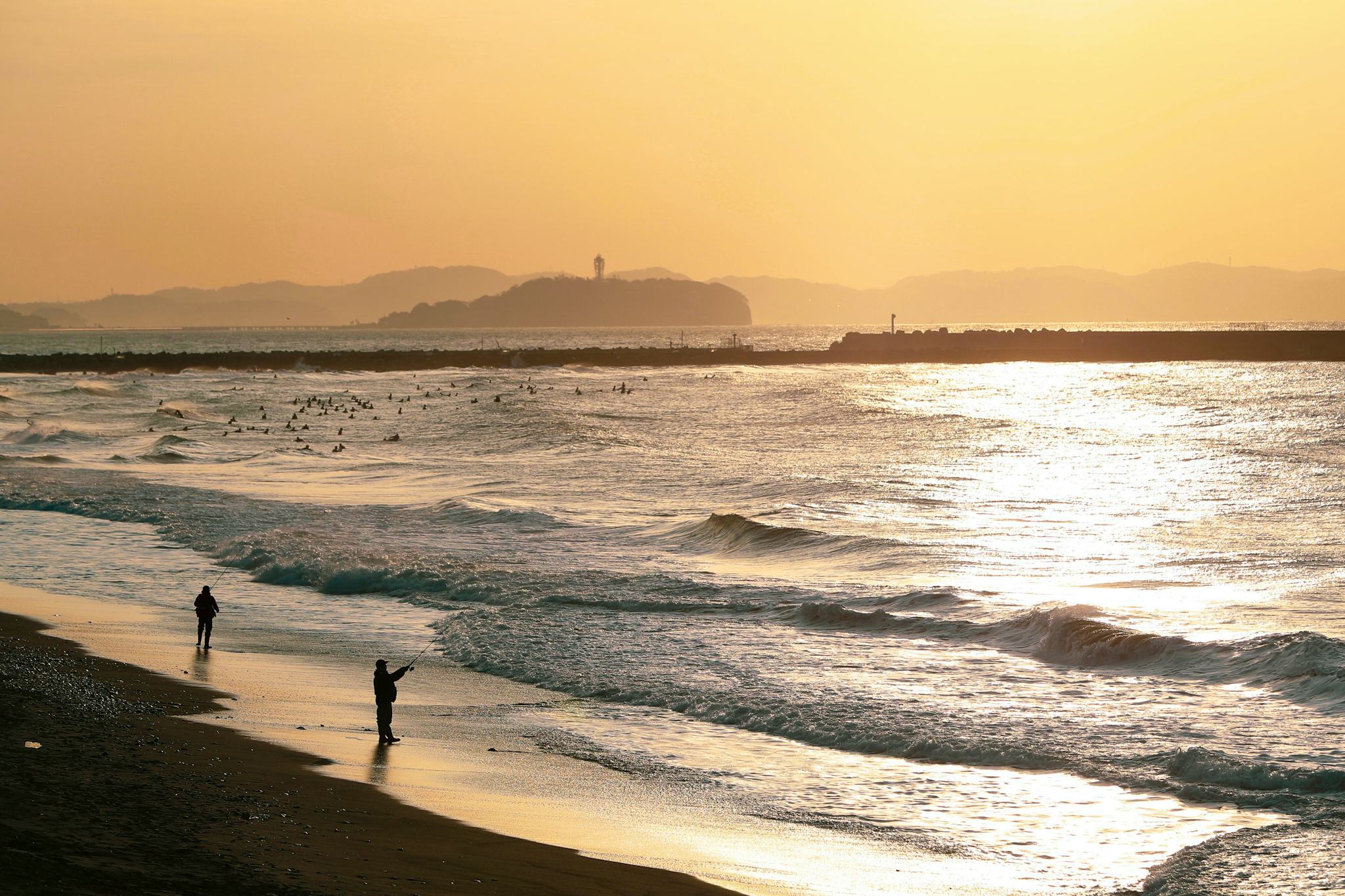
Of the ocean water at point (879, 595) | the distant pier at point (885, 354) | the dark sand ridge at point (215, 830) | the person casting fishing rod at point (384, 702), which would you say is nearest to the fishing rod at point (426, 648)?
the ocean water at point (879, 595)

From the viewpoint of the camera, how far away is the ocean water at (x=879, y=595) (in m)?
10.3

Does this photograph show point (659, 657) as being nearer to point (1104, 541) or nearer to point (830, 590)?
point (830, 590)

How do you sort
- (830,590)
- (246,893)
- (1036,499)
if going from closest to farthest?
1. (246,893)
2. (830,590)
3. (1036,499)

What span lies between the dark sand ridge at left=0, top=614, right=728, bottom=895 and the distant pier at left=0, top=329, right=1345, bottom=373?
10425 cm

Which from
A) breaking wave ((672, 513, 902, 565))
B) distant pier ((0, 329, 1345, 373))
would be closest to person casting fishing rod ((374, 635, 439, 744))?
breaking wave ((672, 513, 902, 565))

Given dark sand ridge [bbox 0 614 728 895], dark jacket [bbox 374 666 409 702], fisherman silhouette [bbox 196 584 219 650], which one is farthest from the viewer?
fisherman silhouette [bbox 196 584 219 650]

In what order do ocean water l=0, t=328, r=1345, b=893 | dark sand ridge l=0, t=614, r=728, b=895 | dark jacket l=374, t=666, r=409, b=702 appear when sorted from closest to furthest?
dark sand ridge l=0, t=614, r=728, b=895
ocean water l=0, t=328, r=1345, b=893
dark jacket l=374, t=666, r=409, b=702

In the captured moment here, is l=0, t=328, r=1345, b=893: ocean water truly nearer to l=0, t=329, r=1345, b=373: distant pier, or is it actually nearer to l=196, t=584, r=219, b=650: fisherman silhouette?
l=196, t=584, r=219, b=650: fisherman silhouette

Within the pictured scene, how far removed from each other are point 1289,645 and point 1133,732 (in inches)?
140

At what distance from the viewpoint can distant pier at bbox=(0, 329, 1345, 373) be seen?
112 m

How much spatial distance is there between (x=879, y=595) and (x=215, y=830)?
1266 cm

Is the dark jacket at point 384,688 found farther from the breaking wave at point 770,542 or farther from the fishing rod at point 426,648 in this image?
the breaking wave at point 770,542

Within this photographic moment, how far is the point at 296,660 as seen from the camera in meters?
14.9

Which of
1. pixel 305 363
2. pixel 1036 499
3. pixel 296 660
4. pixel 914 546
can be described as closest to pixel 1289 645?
pixel 914 546
